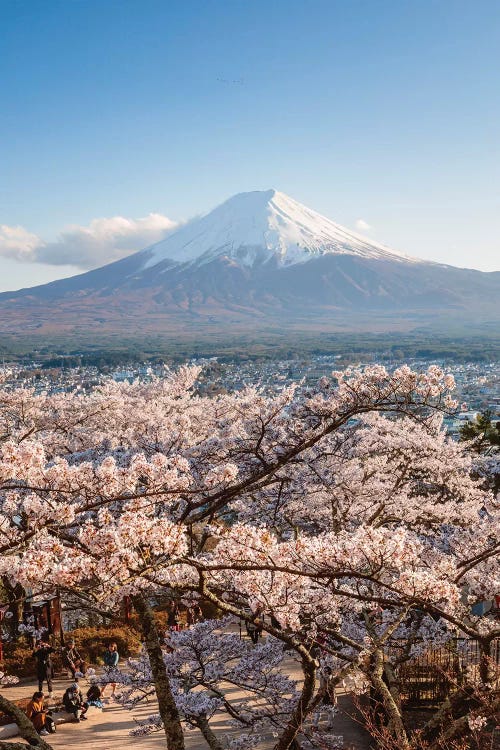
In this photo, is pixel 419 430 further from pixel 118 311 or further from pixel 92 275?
pixel 92 275

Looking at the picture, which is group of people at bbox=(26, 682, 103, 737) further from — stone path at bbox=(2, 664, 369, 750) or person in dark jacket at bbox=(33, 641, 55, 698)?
person in dark jacket at bbox=(33, 641, 55, 698)

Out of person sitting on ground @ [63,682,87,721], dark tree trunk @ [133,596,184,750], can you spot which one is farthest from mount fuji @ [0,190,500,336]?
dark tree trunk @ [133,596,184,750]

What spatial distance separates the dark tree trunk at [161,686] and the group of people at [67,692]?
2999mm

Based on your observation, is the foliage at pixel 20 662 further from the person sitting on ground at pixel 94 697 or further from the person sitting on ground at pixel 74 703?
the person sitting on ground at pixel 74 703

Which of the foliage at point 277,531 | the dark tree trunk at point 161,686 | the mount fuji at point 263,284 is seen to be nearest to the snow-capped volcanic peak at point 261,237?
the mount fuji at point 263,284

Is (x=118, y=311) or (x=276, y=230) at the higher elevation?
(x=276, y=230)

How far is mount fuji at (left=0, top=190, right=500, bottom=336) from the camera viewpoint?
15612 centimetres

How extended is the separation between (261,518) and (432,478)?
4.07m

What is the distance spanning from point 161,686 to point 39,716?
3461 millimetres

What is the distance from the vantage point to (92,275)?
19012 cm

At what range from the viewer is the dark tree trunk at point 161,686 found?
5520 millimetres

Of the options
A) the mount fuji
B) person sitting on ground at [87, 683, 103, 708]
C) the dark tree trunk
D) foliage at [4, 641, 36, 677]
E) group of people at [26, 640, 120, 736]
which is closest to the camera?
the dark tree trunk

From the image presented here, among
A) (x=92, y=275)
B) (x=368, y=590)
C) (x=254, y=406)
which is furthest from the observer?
→ (x=92, y=275)

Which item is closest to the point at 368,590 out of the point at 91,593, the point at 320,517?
the point at 91,593
